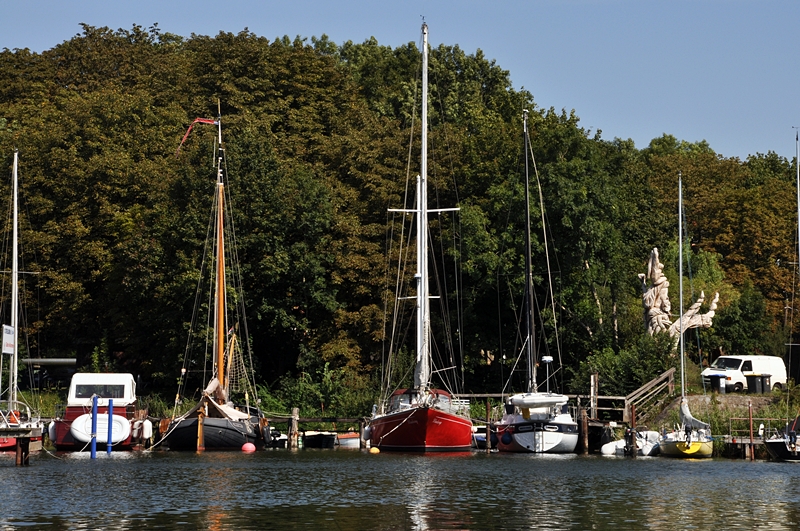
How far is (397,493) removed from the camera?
3597 centimetres

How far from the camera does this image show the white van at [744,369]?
60438mm

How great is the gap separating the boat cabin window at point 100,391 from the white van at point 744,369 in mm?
26600

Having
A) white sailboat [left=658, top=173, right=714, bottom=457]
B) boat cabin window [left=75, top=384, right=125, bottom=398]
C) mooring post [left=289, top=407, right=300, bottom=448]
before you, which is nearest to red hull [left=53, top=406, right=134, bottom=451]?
boat cabin window [left=75, top=384, right=125, bottom=398]

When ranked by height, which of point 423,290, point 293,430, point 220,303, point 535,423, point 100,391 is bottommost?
point 293,430

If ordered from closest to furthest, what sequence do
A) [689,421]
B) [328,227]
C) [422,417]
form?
[689,421] < [422,417] < [328,227]

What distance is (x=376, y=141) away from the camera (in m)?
71.5

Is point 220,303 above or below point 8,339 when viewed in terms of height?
above

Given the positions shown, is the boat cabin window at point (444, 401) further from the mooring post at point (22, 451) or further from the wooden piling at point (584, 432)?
the mooring post at point (22, 451)

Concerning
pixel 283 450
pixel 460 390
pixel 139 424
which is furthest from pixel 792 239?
pixel 139 424

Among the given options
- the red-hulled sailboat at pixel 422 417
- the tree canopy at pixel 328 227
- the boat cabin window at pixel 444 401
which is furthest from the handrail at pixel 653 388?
the boat cabin window at pixel 444 401

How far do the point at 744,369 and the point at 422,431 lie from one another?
60.7 feet

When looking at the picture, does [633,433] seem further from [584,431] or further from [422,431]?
[422,431]

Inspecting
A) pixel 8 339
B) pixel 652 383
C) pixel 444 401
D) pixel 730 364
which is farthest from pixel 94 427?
pixel 730 364

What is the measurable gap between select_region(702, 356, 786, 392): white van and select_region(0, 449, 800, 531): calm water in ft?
40.6
